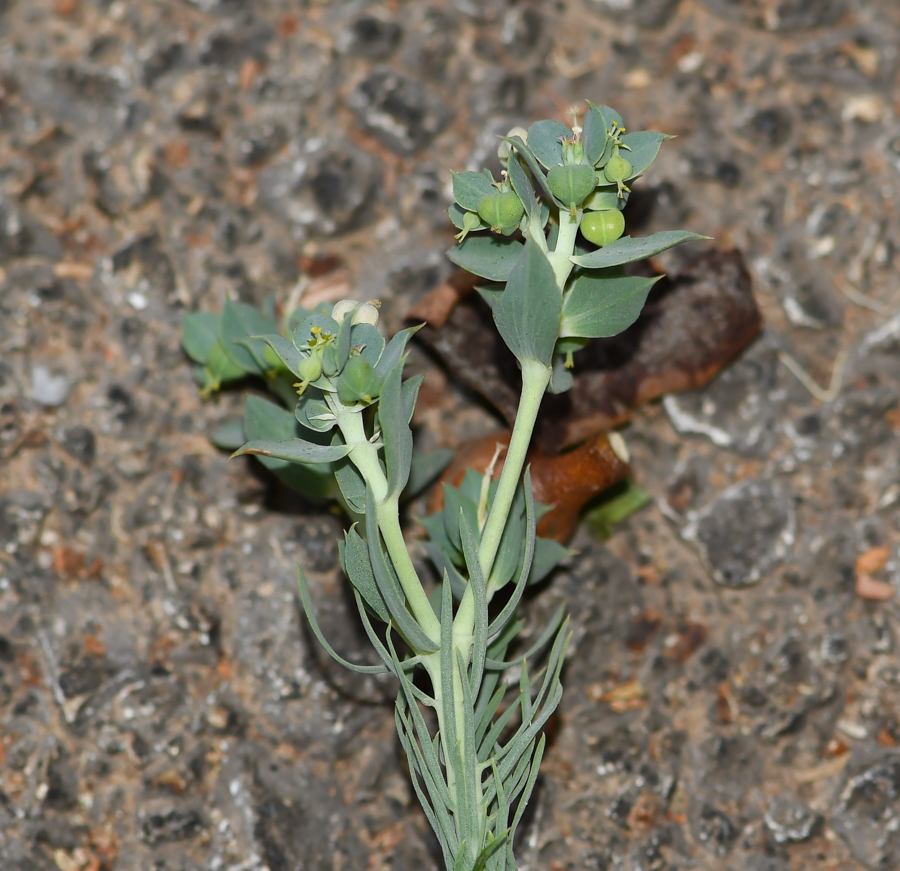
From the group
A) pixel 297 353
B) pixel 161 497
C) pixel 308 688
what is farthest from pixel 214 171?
pixel 308 688

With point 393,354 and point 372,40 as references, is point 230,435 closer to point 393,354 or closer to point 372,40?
point 393,354

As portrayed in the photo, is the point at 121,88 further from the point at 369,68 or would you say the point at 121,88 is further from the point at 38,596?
the point at 38,596

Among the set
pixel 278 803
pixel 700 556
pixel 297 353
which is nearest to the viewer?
pixel 297 353

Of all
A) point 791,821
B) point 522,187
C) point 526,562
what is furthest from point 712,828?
point 522,187

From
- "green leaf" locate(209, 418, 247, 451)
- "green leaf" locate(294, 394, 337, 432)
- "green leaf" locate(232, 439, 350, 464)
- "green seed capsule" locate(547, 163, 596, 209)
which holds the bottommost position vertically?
"green leaf" locate(209, 418, 247, 451)

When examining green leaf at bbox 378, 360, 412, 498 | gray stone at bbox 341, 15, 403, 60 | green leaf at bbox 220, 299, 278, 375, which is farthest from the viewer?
gray stone at bbox 341, 15, 403, 60

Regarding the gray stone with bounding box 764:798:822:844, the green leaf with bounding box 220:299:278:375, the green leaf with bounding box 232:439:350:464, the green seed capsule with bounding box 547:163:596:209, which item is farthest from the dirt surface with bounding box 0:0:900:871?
the green seed capsule with bounding box 547:163:596:209

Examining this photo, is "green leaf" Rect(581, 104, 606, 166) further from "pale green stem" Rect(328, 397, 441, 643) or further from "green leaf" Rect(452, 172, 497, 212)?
"pale green stem" Rect(328, 397, 441, 643)

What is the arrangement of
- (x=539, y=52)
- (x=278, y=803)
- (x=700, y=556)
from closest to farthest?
(x=278, y=803)
(x=700, y=556)
(x=539, y=52)
